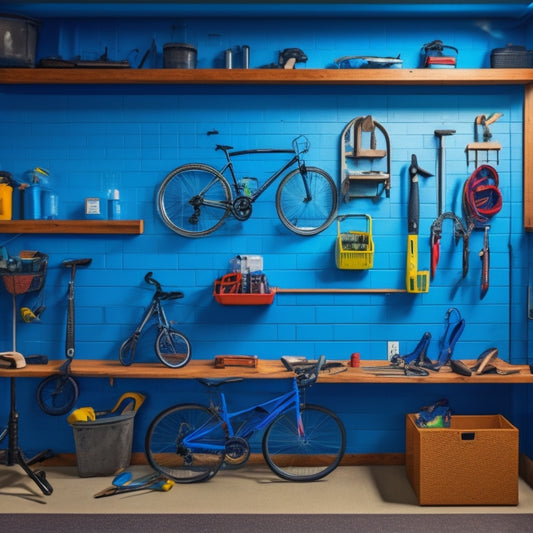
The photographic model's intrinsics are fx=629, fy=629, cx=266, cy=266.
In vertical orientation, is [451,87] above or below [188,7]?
below

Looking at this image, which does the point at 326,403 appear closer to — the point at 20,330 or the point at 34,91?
the point at 20,330

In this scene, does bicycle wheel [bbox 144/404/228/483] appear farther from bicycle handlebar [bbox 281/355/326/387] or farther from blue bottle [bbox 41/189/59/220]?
blue bottle [bbox 41/189/59/220]

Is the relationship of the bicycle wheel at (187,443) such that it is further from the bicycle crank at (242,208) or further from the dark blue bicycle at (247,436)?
the bicycle crank at (242,208)

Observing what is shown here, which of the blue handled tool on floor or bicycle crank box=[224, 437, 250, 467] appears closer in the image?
the blue handled tool on floor

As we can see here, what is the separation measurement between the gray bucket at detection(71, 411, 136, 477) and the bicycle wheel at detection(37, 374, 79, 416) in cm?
27

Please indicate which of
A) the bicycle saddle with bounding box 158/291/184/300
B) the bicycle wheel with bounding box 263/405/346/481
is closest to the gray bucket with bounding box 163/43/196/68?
the bicycle saddle with bounding box 158/291/184/300

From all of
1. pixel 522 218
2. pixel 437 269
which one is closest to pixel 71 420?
pixel 437 269

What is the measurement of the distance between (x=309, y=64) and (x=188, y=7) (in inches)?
38.6

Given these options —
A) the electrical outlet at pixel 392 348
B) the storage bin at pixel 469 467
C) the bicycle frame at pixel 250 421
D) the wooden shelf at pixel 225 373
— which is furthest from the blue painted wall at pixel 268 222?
the storage bin at pixel 469 467

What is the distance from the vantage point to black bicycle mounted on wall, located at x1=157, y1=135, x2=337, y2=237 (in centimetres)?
475

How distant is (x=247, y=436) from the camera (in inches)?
179

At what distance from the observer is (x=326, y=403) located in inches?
192

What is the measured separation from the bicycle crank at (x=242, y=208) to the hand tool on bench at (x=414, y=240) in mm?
1211

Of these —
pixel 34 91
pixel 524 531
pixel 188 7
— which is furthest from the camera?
pixel 34 91
